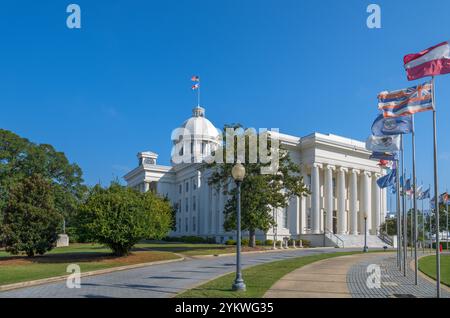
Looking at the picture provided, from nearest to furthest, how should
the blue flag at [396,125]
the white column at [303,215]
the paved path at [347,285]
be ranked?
the paved path at [347,285] < the blue flag at [396,125] < the white column at [303,215]

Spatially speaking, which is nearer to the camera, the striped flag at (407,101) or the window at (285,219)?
the striped flag at (407,101)

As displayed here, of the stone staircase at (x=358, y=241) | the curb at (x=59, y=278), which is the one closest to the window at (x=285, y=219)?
the stone staircase at (x=358, y=241)

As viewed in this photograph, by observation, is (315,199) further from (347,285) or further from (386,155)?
(347,285)

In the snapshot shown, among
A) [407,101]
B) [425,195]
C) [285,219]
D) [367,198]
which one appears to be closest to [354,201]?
[367,198]

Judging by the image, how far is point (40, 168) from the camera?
199ft

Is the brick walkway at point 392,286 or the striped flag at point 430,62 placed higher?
the striped flag at point 430,62

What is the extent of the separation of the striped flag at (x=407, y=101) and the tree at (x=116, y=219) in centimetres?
1792

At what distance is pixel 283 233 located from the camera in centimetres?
5569

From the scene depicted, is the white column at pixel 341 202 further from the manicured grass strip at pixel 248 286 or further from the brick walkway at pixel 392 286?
the manicured grass strip at pixel 248 286

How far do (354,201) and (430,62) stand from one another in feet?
150

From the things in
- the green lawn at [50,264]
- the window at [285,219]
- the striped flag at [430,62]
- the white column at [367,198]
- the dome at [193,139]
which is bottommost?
the green lawn at [50,264]

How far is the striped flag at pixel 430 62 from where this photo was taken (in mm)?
14922
